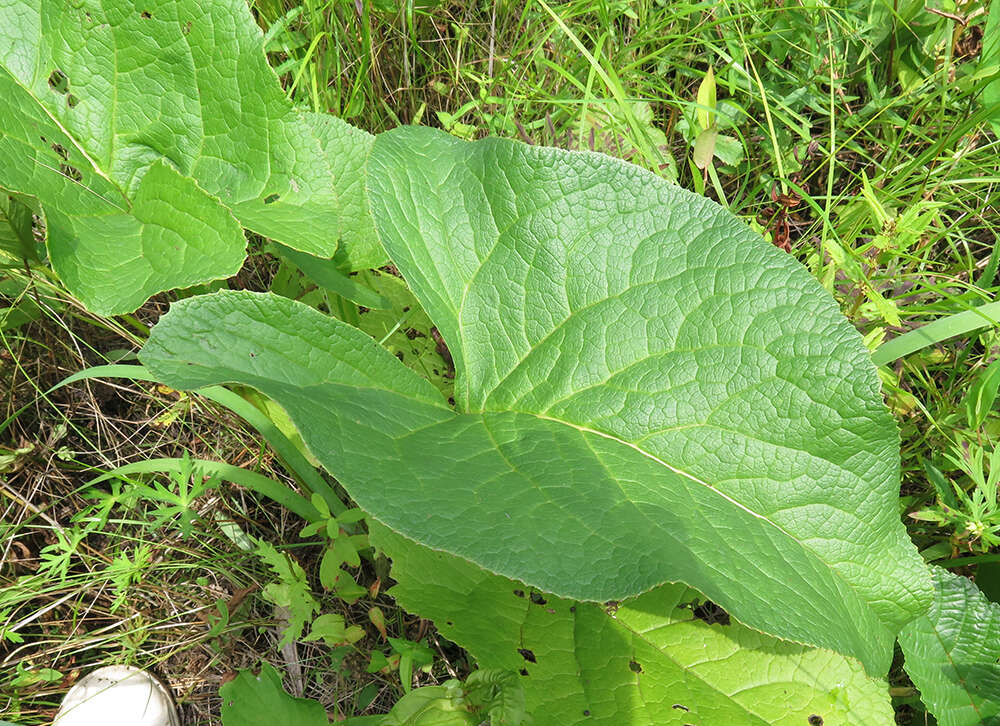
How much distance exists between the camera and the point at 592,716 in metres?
1.34

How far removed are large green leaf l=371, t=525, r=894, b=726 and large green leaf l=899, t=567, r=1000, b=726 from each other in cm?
12

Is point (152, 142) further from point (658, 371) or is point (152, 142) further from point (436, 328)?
point (658, 371)

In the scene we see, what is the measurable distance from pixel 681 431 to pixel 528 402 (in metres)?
0.26

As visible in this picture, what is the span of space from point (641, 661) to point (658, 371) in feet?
1.78

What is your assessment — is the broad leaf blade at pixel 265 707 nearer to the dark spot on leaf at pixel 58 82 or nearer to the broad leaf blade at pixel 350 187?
the broad leaf blade at pixel 350 187

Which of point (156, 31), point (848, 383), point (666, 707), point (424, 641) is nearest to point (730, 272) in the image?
point (848, 383)

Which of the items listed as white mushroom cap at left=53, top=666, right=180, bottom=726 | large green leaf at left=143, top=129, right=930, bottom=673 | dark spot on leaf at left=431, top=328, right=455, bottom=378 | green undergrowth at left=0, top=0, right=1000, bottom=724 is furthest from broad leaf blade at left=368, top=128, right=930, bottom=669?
white mushroom cap at left=53, top=666, right=180, bottom=726

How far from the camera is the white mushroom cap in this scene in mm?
1651

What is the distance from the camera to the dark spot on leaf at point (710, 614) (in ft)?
4.64

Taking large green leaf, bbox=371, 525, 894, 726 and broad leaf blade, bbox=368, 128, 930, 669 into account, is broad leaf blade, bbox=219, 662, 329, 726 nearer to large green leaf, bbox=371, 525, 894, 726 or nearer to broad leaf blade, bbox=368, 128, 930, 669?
large green leaf, bbox=371, 525, 894, 726

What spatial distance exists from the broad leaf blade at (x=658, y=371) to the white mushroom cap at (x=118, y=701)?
1096mm

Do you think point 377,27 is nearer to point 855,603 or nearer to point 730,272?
point 730,272

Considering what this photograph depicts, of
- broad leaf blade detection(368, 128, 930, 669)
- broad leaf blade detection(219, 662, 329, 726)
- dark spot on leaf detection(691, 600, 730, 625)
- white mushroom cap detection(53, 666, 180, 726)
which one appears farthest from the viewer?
white mushroom cap detection(53, 666, 180, 726)

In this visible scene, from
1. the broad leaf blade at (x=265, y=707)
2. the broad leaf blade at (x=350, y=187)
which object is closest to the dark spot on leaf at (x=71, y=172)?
the broad leaf blade at (x=350, y=187)
